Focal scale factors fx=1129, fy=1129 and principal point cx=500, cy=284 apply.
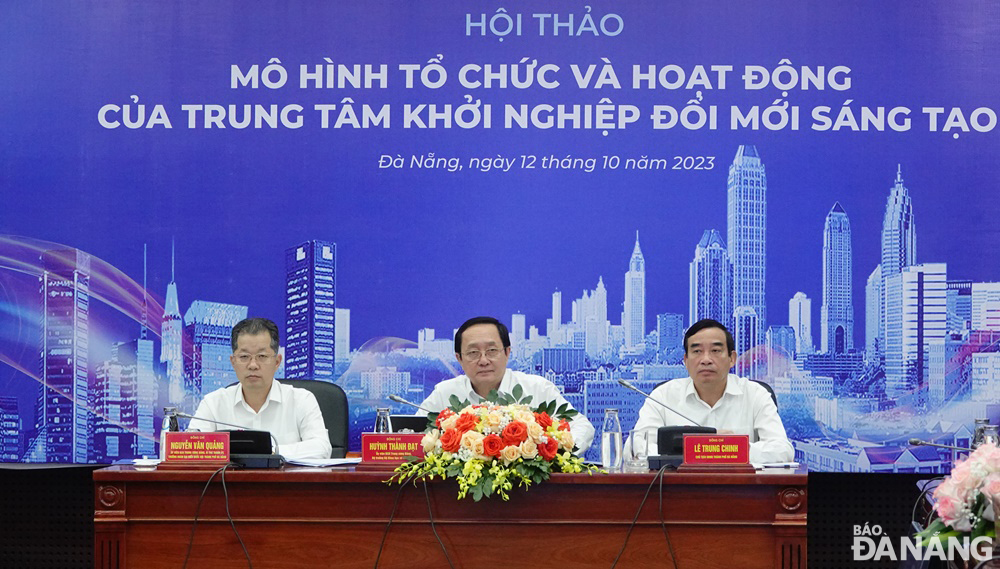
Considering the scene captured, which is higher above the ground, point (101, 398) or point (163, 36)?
point (163, 36)

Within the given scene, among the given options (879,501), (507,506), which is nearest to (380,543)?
(507,506)

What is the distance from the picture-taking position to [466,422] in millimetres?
2680

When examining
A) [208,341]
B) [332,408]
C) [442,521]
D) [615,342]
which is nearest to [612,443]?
[442,521]

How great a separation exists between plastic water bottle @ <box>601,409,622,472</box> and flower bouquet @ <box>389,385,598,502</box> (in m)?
0.17

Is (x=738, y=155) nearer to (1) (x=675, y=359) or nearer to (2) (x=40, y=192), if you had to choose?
(1) (x=675, y=359)

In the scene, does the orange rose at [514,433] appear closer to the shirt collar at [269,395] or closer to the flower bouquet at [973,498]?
the flower bouquet at [973,498]

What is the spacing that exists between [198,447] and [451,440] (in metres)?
0.66

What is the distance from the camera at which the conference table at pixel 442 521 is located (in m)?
2.65

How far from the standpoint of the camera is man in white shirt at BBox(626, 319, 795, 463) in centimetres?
365

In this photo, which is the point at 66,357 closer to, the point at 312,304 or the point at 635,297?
the point at 312,304

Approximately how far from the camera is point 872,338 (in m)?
4.65

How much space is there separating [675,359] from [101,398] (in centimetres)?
242

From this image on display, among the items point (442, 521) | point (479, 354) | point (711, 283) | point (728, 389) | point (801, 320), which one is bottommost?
point (442, 521)

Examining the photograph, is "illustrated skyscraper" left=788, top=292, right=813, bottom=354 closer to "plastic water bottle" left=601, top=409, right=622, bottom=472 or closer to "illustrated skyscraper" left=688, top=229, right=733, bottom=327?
"illustrated skyscraper" left=688, top=229, right=733, bottom=327
